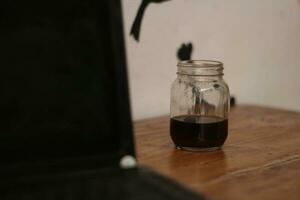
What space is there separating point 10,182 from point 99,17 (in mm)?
239

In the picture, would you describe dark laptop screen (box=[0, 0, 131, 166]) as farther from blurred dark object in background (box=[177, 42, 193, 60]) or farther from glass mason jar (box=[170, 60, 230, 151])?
blurred dark object in background (box=[177, 42, 193, 60])

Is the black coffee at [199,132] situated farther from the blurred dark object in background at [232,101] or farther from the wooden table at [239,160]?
the blurred dark object in background at [232,101]

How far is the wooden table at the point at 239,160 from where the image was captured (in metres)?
0.65

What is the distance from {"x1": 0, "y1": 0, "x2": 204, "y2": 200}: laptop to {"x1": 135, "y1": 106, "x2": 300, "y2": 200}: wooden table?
4.4 inches

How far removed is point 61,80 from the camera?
63 centimetres

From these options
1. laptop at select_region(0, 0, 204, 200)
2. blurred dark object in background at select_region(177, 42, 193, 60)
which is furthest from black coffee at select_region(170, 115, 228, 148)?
blurred dark object in background at select_region(177, 42, 193, 60)

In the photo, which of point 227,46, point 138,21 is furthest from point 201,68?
point 227,46

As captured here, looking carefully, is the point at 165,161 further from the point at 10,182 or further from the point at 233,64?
the point at 233,64

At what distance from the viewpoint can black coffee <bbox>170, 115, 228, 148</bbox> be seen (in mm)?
802

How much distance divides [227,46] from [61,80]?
663 mm

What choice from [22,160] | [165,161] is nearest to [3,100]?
[22,160]

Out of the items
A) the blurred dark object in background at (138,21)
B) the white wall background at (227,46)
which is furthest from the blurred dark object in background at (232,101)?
the blurred dark object in background at (138,21)

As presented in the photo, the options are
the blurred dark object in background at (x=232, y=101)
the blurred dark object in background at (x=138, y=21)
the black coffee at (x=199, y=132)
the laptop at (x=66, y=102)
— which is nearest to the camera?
the laptop at (x=66, y=102)

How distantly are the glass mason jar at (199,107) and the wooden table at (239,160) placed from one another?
23mm
